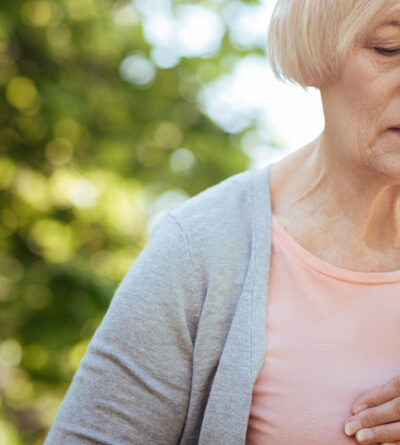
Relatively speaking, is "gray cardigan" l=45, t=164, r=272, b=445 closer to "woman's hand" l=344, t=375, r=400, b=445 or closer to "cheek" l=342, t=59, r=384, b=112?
"woman's hand" l=344, t=375, r=400, b=445

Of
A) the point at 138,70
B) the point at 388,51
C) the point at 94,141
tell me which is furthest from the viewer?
the point at 138,70

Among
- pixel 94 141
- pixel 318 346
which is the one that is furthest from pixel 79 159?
pixel 318 346

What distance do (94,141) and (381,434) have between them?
2.65 m

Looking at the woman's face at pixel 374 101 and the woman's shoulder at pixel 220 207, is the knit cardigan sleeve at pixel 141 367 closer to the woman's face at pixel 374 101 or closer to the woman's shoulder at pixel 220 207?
the woman's shoulder at pixel 220 207

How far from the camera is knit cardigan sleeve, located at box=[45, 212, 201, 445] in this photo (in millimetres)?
1112

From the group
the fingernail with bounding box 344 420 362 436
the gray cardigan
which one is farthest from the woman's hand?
the gray cardigan

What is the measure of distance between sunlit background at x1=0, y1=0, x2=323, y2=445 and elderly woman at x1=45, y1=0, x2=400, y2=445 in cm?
186

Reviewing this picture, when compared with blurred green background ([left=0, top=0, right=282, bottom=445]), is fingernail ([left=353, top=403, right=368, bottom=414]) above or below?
below

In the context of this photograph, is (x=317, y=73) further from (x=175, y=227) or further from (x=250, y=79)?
(x=250, y=79)

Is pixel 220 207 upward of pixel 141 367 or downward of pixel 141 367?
upward

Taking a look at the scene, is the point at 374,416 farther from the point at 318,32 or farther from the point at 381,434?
the point at 318,32

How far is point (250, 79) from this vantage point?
3.86m

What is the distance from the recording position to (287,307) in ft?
3.79

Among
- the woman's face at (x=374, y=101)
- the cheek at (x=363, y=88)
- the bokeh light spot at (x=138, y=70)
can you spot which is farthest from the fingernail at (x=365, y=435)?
the bokeh light spot at (x=138, y=70)
